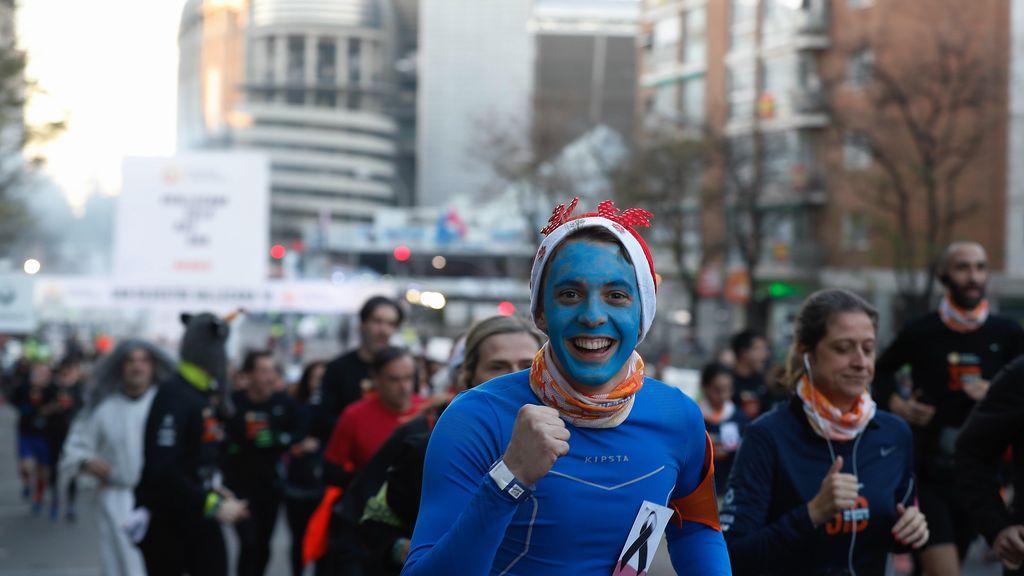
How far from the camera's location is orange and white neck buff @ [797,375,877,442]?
15.4 ft

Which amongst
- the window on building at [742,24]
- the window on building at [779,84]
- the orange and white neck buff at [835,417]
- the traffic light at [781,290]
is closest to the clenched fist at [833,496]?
the orange and white neck buff at [835,417]

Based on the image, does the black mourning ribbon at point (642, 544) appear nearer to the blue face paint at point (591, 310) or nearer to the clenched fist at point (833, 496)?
the blue face paint at point (591, 310)

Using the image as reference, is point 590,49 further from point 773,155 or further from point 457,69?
point 773,155

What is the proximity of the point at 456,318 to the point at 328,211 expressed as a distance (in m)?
81.0

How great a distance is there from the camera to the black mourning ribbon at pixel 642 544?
3.07 m

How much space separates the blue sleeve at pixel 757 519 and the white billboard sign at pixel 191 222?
12.6m

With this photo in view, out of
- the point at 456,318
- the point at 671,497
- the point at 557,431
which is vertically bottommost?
the point at 456,318

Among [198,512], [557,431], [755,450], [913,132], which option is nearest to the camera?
[557,431]

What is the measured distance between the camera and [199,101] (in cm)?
19938

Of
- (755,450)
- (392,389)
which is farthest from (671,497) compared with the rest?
(392,389)

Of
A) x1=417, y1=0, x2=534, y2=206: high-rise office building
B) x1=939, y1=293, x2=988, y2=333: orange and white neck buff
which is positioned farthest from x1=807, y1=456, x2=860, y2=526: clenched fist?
x1=417, y1=0, x2=534, y2=206: high-rise office building

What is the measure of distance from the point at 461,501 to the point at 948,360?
5.02 metres

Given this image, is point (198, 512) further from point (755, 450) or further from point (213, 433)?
point (755, 450)

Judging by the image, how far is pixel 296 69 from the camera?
184 m
